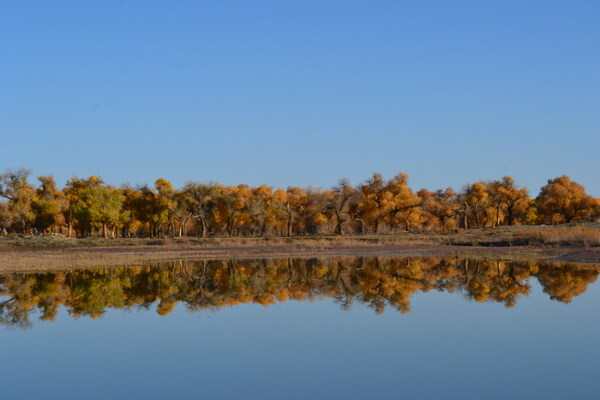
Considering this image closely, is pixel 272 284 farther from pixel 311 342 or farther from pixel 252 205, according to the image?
pixel 252 205

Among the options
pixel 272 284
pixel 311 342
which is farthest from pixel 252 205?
pixel 311 342

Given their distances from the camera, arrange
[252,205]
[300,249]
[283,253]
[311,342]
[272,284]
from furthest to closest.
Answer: [252,205] → [300,249] → [283,253] → [272,284] → [311,342]

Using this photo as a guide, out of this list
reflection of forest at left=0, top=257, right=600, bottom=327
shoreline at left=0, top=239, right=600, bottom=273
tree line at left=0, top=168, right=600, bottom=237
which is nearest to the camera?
reflection of forest at left=0, top=257, right=600, bottom=327

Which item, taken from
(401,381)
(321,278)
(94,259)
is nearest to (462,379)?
(401,381)

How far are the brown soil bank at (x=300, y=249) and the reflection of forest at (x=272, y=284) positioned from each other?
17.4 feet

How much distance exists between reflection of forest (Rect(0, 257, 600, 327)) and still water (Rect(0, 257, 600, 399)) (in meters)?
0.12

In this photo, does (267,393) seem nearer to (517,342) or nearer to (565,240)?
(517,342)

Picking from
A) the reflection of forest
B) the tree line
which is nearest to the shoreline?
the reflection of forest

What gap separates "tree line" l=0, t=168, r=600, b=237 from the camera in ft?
305

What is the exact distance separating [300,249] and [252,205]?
141 ft

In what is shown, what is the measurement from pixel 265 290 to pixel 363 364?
55.3 ft

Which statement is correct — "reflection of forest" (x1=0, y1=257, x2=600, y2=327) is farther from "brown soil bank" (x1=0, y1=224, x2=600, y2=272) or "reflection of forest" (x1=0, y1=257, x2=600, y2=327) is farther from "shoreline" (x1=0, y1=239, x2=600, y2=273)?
"brown soil bank" (x1=0, y1=224, x2=600, y2=272)

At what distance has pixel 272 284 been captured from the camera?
3456 cm

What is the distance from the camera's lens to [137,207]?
100m
